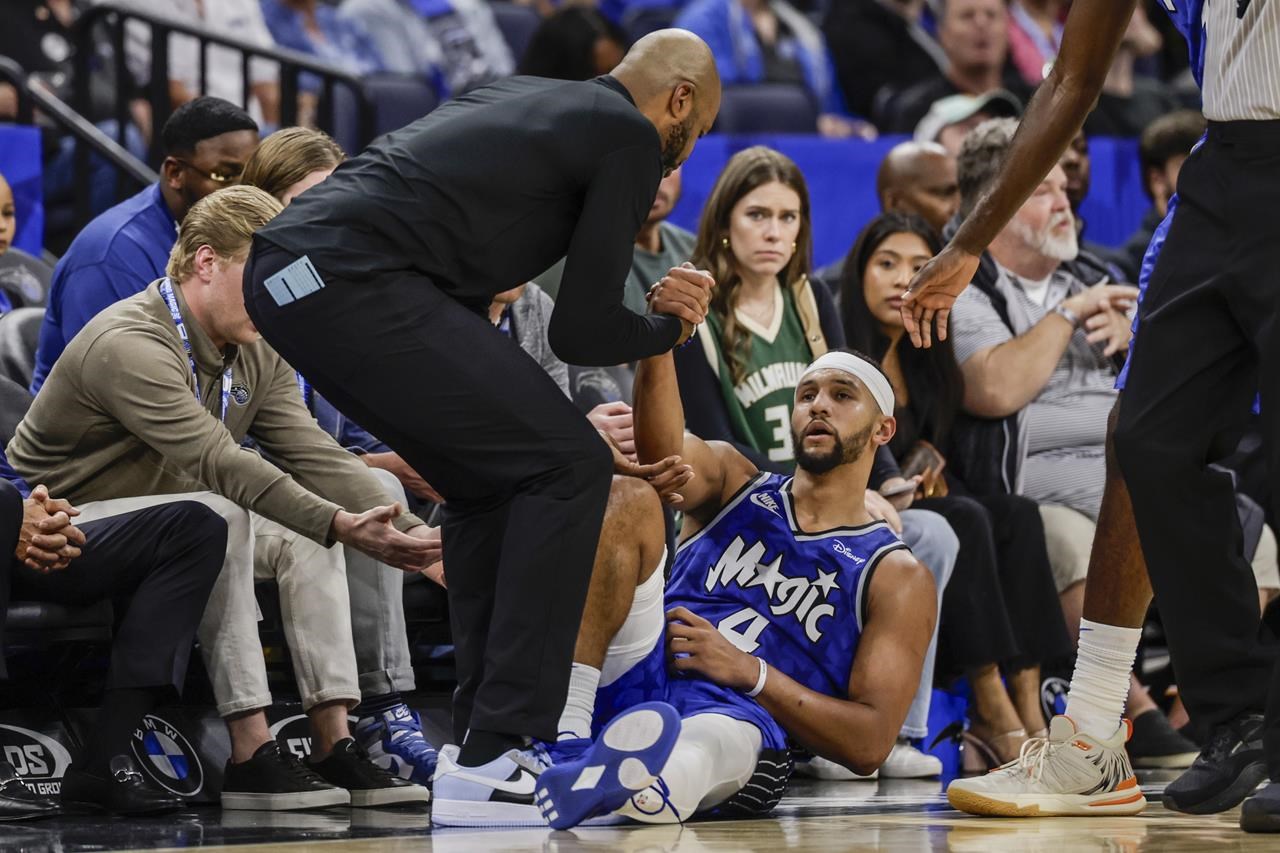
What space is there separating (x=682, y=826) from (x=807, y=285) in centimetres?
225

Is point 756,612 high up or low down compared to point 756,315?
down

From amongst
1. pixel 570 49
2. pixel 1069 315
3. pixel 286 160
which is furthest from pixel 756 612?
pixel 570 49

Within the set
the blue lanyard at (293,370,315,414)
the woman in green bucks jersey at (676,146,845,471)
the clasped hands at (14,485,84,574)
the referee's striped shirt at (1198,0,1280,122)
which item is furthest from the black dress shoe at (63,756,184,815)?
the referee's striped shirt at (1198,0,1280,122)

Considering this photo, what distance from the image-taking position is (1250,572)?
125 inches

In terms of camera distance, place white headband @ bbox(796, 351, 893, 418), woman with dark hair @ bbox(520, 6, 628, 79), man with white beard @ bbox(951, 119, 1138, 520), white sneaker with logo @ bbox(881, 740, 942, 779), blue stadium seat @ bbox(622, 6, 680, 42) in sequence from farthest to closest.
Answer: blue stadium seat @ bbox(622, 6, 680, 42)
woman with dark hair @ bbox(520, 6, 628, 79)
man with white beard @ bbox(951, 119, 1138, 520)
white sneaker with logo @ bbox(881, 740, 942, 779)
white headband @ bbox(796, 351, 893, 418)

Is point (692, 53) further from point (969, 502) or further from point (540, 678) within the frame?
point (969, 502)

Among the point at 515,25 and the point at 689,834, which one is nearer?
the point at 689,834

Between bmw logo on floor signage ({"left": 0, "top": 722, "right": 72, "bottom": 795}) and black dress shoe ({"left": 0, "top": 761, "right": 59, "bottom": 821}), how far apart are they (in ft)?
0.77

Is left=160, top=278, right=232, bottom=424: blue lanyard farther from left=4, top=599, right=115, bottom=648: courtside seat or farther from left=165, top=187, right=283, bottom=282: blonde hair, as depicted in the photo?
left=4, top=599, right=115, bottom=648: courtside seat

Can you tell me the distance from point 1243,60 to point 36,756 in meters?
2.72

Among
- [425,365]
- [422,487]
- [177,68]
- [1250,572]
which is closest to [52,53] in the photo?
[177,68]

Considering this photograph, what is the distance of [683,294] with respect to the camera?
138 inches

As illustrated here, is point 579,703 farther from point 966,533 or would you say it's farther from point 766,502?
point 966,533

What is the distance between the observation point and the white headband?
4355 mm
